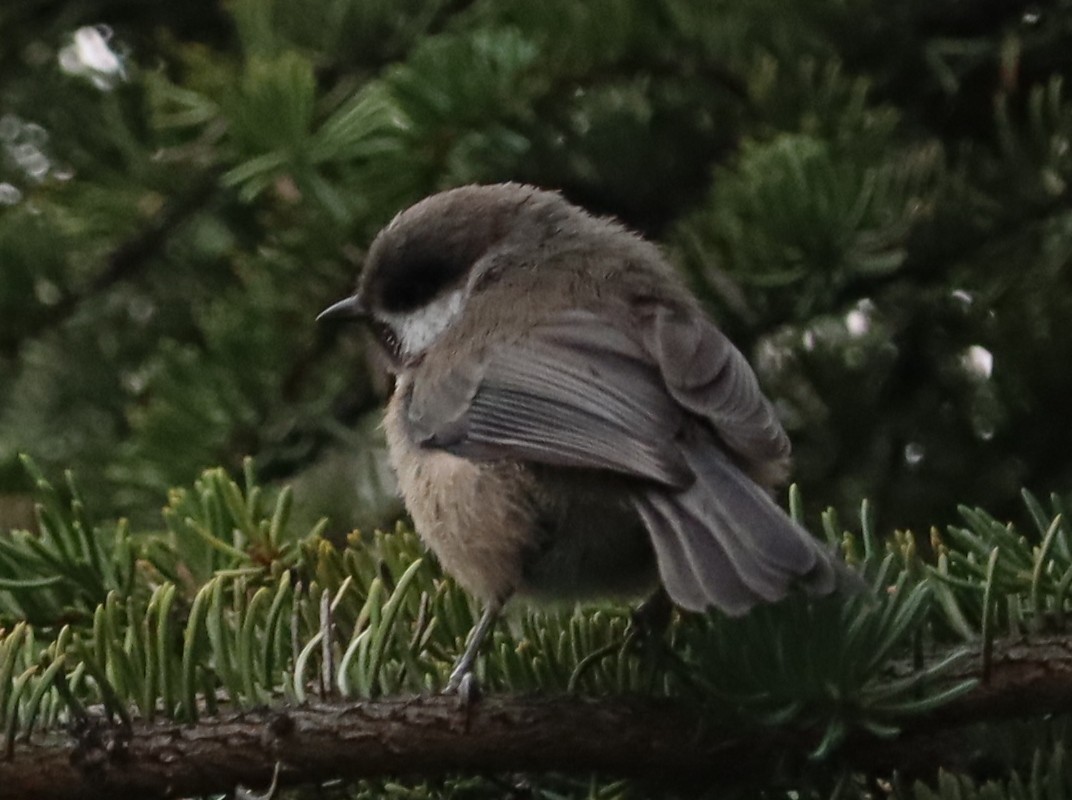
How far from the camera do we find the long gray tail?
162cm

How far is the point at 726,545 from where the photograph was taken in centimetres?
171

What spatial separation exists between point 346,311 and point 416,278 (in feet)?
0.59

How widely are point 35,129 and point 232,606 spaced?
1.26 meters

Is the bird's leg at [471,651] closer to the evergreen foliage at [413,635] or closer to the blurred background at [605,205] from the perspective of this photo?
the evergreen foliage at [413,635]

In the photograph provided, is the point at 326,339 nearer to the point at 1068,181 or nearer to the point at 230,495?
the point at 230,495

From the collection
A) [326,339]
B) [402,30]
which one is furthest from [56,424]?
[402,30]

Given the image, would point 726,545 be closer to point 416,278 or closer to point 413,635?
point 413,635

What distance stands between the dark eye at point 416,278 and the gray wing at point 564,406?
0.19 meters

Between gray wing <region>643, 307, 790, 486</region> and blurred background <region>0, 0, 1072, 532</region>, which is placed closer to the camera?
gray wing <region>643, 307, 790, 486</region>

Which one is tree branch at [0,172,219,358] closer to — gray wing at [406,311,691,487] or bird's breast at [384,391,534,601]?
gray wing at [406,311,691,487]

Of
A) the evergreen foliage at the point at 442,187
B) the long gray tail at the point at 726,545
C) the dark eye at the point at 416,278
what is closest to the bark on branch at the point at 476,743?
the long gray tail at the point at 726,545

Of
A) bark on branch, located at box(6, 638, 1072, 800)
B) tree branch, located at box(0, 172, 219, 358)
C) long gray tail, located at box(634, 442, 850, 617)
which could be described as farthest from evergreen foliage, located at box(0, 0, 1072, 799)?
bark on branch, located at box(6, 638, 1072, 800)

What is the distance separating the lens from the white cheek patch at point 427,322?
2518 millimetres

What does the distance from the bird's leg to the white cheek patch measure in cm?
70
